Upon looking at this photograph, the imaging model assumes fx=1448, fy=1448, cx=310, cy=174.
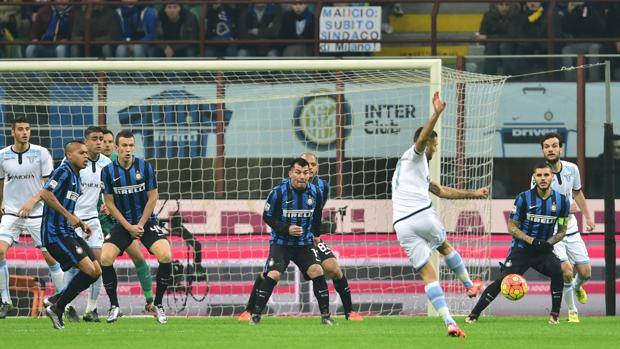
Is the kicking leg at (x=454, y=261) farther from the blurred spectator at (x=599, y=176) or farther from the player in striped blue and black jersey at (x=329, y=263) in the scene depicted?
the blurred spectator at (x=599, y=176)

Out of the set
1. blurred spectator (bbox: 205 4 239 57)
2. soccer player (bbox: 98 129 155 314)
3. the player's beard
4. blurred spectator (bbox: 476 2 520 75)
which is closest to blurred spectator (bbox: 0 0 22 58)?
blurred spectator (bbox: 205 4 239 57)

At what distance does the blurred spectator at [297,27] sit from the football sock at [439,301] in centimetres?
861

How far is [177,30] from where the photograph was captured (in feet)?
69.3

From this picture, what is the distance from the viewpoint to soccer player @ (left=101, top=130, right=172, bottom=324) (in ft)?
48.7

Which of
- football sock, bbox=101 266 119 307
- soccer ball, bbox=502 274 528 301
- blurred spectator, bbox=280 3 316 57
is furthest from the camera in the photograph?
blurred spectator, bbox=280 3 316 57

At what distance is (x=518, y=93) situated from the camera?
1902 centimetres

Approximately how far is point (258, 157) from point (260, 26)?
3.16m

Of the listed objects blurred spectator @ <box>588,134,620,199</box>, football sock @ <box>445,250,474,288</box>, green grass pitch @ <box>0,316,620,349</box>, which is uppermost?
blurred spectator @ <box>588,134,620,199</box>

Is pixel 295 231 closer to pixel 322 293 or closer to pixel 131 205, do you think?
pixel 322 293

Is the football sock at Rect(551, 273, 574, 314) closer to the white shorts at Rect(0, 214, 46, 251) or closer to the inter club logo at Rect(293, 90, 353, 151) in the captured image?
the inter club logo at Rect(293, 90, 353, 151)

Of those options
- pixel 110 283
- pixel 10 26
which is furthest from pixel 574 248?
pixel 10 26

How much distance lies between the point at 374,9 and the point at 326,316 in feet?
24.0

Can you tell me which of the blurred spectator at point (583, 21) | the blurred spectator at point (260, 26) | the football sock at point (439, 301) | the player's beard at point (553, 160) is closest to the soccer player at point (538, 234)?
the player's beard at point (553, 160)

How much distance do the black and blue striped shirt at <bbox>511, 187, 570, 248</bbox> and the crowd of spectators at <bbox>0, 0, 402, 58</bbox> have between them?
662cm
